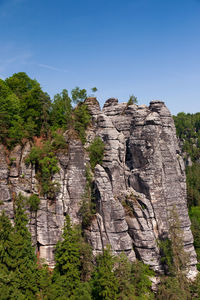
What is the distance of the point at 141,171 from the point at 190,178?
5189 centimetres

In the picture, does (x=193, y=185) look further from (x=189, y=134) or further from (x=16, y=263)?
(x=16, y=263)

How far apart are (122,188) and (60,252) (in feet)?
39.5

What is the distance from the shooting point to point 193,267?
31703 millimetres

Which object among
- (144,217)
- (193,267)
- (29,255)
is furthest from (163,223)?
(29,255)

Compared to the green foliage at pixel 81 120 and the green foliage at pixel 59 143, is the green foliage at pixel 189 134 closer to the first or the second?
the green foliage at pixel 81 120

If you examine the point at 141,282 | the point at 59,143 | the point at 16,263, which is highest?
the point at 59,143

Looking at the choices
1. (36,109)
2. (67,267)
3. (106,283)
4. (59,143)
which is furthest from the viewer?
(36,109)

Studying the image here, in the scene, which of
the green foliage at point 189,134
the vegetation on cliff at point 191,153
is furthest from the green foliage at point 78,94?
the green foliage at point 189,134

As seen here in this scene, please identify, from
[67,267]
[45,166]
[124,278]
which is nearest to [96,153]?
[45,166]

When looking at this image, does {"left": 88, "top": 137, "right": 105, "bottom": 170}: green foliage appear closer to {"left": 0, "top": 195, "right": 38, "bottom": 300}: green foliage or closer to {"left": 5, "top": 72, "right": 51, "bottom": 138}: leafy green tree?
{"left": 5, "top": 72, "right": 51, "bottom": 138}: leafy green tree

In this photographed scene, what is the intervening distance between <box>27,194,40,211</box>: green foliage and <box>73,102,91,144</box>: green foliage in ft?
36.2

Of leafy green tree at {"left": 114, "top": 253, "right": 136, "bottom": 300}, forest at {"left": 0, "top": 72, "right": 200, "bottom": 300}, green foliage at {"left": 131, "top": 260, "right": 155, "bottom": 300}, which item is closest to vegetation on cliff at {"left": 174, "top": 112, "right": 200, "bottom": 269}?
forest at {"left": 0, "top": 72, "right": 200, "bottom": 300}

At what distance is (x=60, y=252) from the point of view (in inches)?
1103

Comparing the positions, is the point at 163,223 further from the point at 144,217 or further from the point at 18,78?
the point at 18,78
